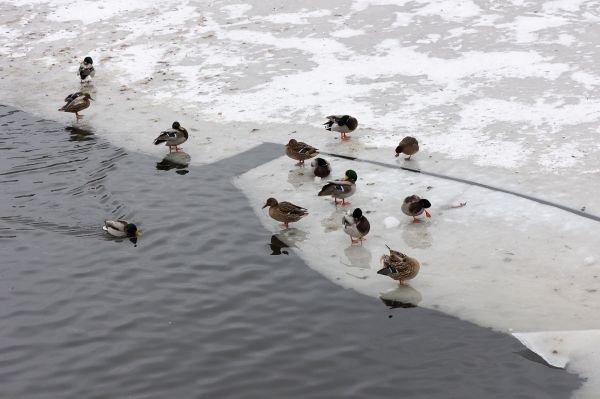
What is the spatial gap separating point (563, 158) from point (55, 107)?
37.5ft

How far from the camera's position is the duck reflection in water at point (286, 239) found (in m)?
10.6

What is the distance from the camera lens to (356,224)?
10312mm

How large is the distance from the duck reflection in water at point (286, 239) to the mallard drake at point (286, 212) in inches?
7.5

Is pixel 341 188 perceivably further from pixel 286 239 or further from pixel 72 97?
pixel 72 97

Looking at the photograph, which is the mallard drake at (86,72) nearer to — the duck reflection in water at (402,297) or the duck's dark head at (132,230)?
the duck's dark head at (132,230)

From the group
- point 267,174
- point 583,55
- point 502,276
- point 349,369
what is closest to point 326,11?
point 583,55

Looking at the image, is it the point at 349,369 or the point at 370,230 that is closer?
the point at 349,369

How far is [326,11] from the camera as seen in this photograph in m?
20.0

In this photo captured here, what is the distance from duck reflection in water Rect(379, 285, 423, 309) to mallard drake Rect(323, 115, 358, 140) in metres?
4.89

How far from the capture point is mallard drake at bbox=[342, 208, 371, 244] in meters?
10.3

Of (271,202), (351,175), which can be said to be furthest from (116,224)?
(351,175)

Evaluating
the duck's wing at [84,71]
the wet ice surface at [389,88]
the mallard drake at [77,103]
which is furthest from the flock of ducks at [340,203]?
the duck's wing at [84,71]

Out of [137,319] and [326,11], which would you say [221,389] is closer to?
[137,319]

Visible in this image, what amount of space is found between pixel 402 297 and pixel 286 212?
101 inches
